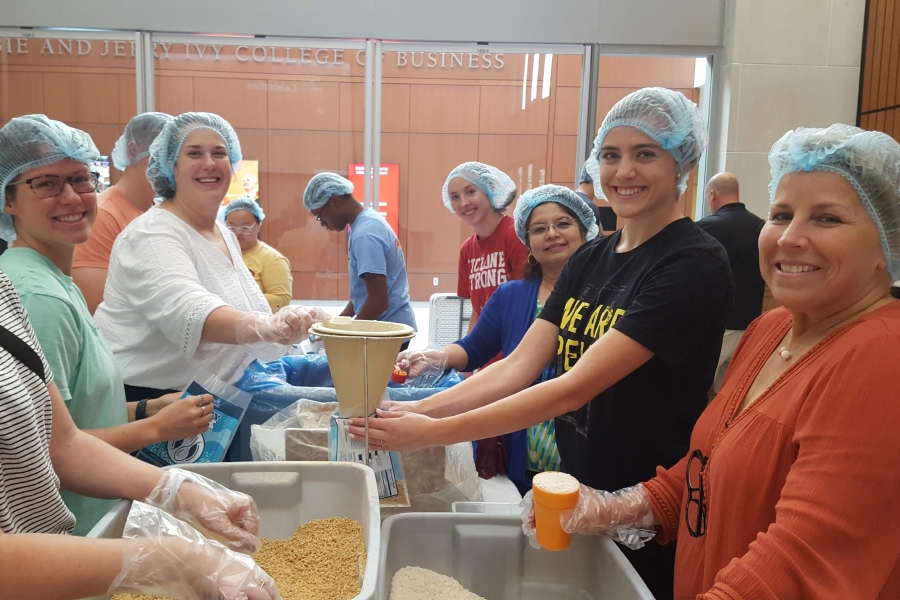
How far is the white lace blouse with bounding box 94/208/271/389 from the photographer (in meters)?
1.62

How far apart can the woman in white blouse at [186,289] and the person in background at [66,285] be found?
0.21m

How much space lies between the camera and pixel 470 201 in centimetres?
322

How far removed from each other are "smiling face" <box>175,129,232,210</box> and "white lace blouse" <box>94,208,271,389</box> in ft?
0.34

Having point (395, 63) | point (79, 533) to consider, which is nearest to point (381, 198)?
point (395, 63)

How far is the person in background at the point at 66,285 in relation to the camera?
1.18 m

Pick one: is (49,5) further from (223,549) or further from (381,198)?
(223,549)

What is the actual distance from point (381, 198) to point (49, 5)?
2444 millimetres

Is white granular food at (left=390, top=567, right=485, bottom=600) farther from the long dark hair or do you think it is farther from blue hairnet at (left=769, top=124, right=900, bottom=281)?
the long dark hair

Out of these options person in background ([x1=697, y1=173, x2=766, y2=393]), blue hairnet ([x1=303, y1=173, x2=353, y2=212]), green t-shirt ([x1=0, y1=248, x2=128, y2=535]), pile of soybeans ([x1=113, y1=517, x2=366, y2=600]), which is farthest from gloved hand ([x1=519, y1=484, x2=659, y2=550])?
blue hairnet ([x1=303, y1=173, x2=353, y2=212])

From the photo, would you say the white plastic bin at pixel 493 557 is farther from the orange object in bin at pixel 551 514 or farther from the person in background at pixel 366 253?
the person in background at pixel 366 253

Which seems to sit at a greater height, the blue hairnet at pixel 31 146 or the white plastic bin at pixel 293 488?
the blue hairnet at pixel 31 146

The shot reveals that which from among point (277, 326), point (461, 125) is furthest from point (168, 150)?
point (461, 125)

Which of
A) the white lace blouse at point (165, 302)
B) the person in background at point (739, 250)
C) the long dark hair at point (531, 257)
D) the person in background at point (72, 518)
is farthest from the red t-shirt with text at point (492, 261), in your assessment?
the person in background at point (72, 518)

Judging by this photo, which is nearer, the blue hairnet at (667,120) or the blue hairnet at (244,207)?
the blue hairnet at (667,120)
